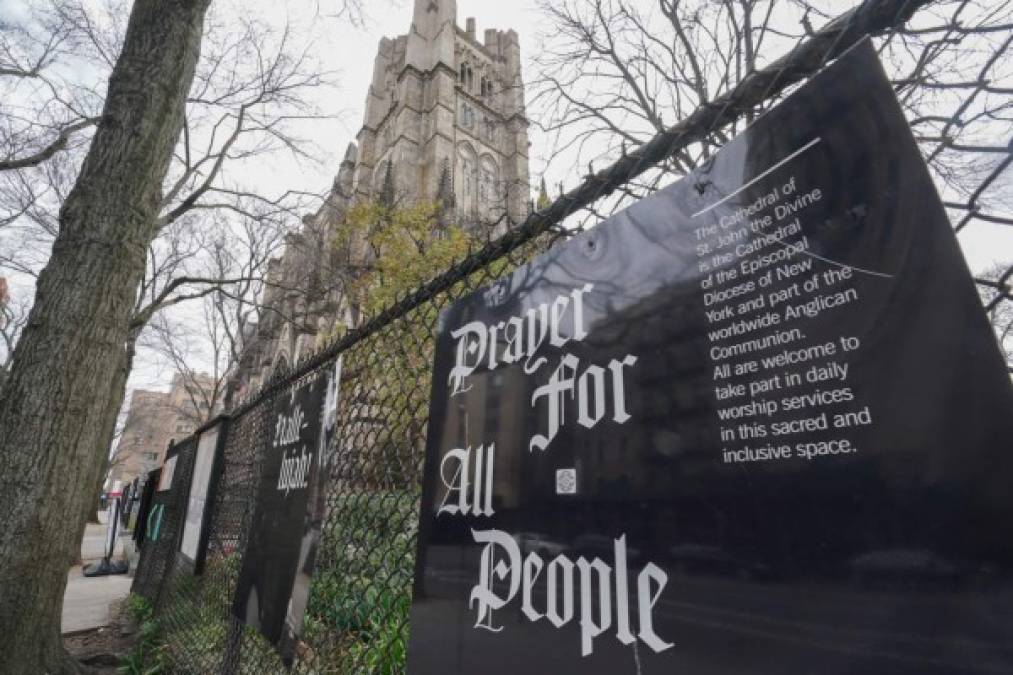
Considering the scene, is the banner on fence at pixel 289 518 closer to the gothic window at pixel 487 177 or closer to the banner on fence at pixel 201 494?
the banner on fence at pixel 201 494

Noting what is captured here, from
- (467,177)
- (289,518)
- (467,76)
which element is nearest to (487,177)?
(467,177)

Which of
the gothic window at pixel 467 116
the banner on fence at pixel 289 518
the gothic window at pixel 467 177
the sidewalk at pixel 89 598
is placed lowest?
the sidewalk at pixel 89 598

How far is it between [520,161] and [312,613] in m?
34.5

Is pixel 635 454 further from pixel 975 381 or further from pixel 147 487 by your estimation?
pixel 147 487

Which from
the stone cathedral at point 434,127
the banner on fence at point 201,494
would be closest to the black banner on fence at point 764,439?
the banner on fence at point 201,494

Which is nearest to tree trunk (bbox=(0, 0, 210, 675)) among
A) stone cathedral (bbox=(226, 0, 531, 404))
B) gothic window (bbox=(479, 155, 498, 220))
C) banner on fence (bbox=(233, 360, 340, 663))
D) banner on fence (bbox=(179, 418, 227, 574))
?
banner on fence (bbox=(179, 418, 227, 574))

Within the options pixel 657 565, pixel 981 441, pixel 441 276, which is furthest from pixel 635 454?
pixel 441 276

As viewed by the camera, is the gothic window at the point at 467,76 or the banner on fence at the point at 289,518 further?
the gothic window at the point at 467,76

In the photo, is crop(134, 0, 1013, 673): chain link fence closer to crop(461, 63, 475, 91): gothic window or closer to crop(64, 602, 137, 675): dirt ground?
crop(64, 602, 137, 675): dirt ground

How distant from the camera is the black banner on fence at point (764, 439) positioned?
58 cm

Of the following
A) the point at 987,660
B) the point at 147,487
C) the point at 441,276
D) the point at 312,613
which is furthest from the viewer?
the point at 147,487

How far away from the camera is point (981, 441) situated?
0.56 metres

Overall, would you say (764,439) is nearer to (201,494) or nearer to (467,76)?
(201,494)

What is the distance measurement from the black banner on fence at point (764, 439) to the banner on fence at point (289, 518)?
887 millimetres
